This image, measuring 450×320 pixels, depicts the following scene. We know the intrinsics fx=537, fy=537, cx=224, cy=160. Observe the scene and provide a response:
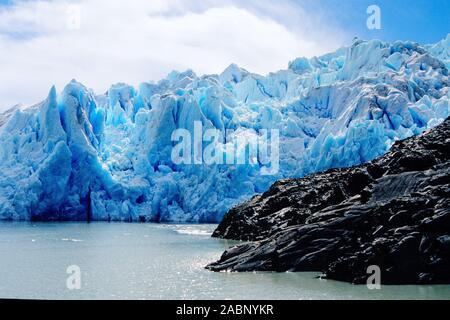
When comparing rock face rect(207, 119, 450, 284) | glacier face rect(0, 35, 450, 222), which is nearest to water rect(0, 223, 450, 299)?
rock face rect(207, 119, 450, 284)

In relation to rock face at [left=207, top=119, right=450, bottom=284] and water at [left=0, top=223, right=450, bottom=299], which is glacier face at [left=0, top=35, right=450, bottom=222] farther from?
rock face at [left=207, top=119, right=450, bottom=284]

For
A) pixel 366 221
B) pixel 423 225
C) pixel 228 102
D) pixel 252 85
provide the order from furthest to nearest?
pixel 252 85, pixel 228 102, pixel 366 221, pixel 423 225

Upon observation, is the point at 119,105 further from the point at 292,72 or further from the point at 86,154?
the point at 292,72

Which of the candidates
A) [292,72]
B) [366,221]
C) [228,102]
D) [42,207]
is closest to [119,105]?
[228,102]

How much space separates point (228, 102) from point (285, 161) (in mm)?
11558

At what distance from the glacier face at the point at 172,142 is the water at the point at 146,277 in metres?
20.8

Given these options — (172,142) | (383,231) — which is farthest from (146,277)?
(172,142)

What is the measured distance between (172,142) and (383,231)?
41.3m

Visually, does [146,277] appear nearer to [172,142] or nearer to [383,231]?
[383,231]

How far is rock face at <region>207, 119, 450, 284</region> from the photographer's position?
54.4ft

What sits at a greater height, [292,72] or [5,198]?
[292,72]

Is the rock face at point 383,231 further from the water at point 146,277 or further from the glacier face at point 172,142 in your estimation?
the glacier face at point 172,142

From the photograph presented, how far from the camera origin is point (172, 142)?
2264 inches
